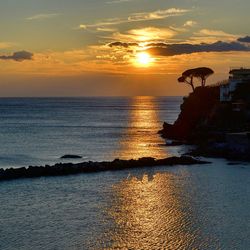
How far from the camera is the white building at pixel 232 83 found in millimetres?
87438

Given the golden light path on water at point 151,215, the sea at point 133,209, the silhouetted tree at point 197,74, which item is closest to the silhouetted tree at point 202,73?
the silhouetted tree at point 197,74

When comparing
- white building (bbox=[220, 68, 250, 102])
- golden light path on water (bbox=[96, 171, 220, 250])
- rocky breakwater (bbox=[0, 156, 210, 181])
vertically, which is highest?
white building (bbox=[220, 68, 250, 102])

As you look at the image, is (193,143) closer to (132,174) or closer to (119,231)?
(132,174)

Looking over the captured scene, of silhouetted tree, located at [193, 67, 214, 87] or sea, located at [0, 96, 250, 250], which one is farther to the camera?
silhouetted tree, located at [193, 67, 214, 87]

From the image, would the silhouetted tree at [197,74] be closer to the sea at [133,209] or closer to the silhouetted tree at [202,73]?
the silhouetted tree at [202,73]

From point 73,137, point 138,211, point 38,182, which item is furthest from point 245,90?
point 138,211

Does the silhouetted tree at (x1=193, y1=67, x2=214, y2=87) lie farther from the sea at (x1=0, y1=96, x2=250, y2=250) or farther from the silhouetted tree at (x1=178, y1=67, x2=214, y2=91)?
the sea at (x1=0, y1=96, x2=250, y2=250)

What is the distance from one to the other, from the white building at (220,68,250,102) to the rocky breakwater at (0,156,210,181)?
3129 centimetres

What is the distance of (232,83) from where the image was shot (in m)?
89.3

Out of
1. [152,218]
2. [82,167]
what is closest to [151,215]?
[152,218]

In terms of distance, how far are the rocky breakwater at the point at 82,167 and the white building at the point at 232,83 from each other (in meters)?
31.3

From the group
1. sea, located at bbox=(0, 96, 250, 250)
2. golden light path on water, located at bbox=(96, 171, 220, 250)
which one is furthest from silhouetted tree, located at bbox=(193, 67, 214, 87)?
golden light path on water, located at bbox=(96, 171, 220, 250)

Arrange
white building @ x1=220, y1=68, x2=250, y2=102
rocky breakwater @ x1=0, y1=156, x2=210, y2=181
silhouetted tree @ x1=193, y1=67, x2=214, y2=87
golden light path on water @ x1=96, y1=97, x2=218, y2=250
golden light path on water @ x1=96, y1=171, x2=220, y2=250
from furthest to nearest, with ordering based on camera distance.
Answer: silhouetted tree @ x1=193, y1=67, x2=214, y2=87 < white building @ x1=220, y1=68, x2=250, y2=102 < rocky breakwater @ x1=0, y1=156, x2=210, y2=181 < golden light path on water @ x1=96, y1=97, x2=218, y2=250 < golden light path on water @ x1=96, y1=171, x2=220, y2=250

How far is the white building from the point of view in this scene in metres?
87.4
